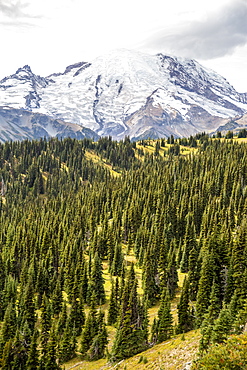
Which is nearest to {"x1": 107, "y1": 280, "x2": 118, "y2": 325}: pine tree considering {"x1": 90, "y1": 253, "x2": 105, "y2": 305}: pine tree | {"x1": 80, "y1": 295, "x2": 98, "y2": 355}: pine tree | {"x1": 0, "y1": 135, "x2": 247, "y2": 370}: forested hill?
{"x1": 0, "y1": 135, "x2": 247, "y2": 370}: forested hill

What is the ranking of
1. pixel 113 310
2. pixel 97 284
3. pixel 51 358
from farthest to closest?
pixel 97 284, pixel 113 310, pixel 51 358

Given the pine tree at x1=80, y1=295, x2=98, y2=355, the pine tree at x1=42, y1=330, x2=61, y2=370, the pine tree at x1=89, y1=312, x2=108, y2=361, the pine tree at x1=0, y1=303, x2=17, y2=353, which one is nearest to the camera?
the pine tree at x1=42, y1=330, x2=61, y2=370

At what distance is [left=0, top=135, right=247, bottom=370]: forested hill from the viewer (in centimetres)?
6400

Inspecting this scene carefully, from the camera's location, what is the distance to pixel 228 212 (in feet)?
415

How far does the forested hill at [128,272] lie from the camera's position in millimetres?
64000

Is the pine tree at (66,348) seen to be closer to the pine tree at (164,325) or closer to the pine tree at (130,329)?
the pine tree at (130,329)

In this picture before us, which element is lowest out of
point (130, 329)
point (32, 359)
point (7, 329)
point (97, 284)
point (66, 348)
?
point (66, 348)

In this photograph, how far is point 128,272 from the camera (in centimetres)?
8050

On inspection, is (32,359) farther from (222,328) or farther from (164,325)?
(222,328)

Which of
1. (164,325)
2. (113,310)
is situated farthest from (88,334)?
(164,325)

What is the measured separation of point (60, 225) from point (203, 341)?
341 ft

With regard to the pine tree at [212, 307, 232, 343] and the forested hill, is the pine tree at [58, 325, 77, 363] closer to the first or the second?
the forested hill

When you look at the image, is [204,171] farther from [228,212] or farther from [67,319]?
[67,319]

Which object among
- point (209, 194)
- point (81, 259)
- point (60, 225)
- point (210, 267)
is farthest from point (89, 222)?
point (210, 267)
